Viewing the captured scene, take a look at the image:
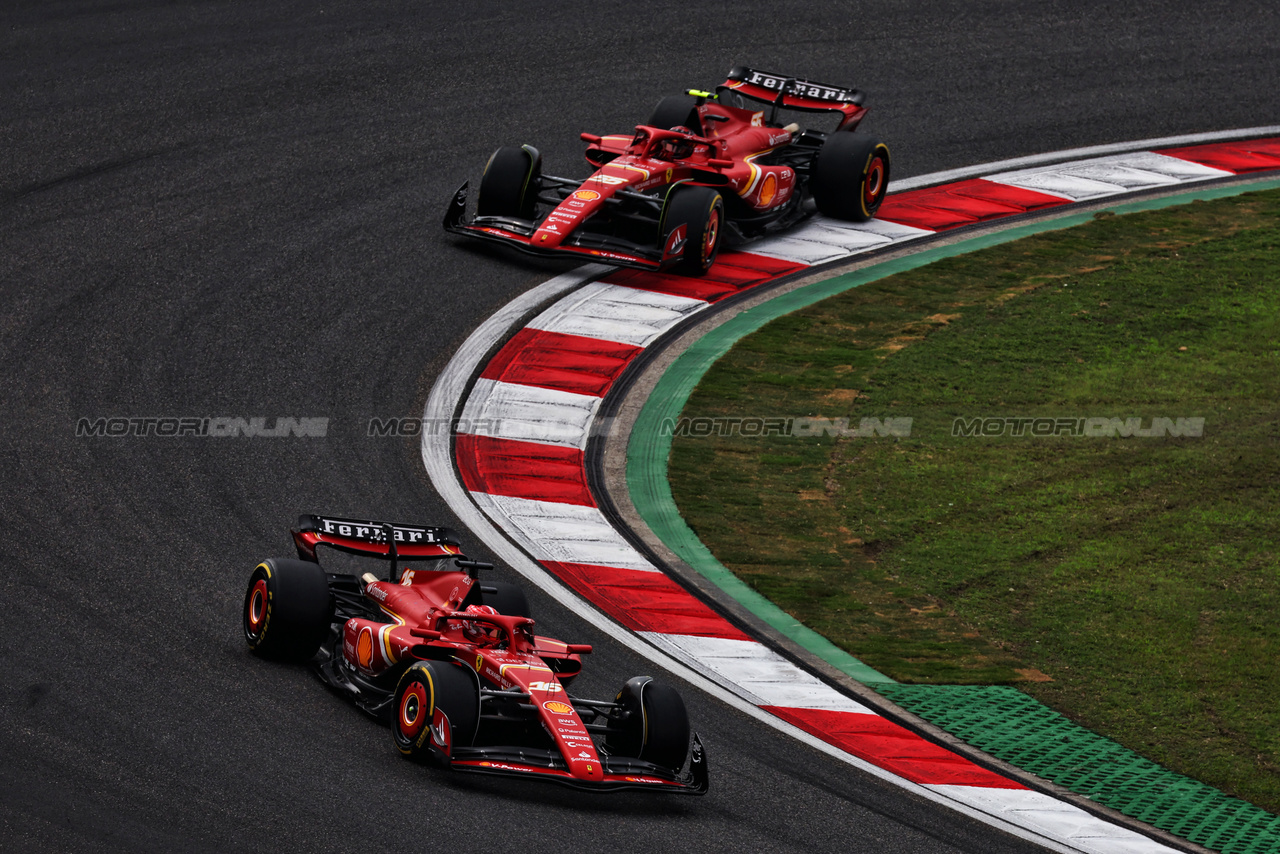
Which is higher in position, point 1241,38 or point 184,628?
point 1241,38

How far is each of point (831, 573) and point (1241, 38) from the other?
14267 millimetres

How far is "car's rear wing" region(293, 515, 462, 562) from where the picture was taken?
8953 millimetres

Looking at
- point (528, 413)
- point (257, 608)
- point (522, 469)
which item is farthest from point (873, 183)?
point (257, 608)

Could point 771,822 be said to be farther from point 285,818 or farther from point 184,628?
point 184,628

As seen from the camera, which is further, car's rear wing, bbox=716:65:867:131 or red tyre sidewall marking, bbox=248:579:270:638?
car's rear wing, bbox=716:65:867:131

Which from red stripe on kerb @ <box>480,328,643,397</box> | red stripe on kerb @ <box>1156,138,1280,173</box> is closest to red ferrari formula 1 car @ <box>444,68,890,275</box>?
red stripe on kerb @ <box>480,328,643,397</box>

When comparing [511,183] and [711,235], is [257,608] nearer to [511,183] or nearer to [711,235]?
[511,183]

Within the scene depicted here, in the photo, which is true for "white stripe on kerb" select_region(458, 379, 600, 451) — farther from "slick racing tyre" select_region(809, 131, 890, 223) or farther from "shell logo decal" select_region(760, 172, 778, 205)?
"slick racing tyre" select_region(809, 131, 890, 223)

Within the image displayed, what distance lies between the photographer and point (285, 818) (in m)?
6.87

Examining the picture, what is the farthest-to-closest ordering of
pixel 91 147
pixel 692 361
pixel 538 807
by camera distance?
1. pixel 91 147
2. pixel 692 361
3. pixel 538 807

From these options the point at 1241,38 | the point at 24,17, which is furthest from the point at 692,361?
the point at 1241,38

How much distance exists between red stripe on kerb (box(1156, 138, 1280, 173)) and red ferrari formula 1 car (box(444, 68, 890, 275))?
15.7 ft

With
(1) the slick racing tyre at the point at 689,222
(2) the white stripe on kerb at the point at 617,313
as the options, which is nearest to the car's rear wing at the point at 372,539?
(2) the white stripe on kerb at the point at 617,313

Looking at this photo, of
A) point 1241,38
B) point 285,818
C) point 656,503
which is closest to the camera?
point 285,818
